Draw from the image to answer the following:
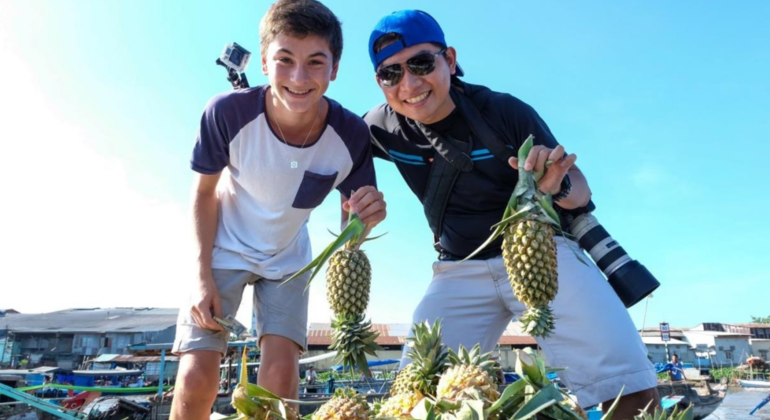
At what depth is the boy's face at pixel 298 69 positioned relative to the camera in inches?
115

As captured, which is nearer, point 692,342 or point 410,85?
point 410,85

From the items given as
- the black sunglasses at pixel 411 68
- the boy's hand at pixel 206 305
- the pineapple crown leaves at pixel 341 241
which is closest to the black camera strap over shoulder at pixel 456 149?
the black sunglasses at pixel 411 68

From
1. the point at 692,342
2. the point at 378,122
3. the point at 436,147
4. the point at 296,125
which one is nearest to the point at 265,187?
the point at 296,125

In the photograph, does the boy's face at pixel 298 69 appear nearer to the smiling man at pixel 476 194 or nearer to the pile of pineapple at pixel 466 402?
the smiling man at pixel 476 194

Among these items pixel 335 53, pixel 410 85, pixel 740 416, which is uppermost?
pixel 335 53

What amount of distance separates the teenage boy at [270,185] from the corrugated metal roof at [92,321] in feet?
166

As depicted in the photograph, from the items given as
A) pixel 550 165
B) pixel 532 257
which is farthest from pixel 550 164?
pixel 532 257

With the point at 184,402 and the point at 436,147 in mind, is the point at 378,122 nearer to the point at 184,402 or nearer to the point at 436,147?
the point at 436,147

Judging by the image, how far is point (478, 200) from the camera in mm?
3330

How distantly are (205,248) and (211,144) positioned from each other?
2.36 feet

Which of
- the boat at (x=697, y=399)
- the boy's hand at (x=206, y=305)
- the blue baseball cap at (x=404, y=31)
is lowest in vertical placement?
the boat at (x=697, y=399)

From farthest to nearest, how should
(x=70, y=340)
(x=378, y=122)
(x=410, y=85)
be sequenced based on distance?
(x=70, y=340) → (x=378, y=122) → (x=410, y=85)

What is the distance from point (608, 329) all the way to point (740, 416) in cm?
3800

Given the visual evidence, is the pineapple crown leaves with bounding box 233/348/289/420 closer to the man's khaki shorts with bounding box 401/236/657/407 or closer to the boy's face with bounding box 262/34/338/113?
the man's khaki shorts with bounding box 401/236/657/407
